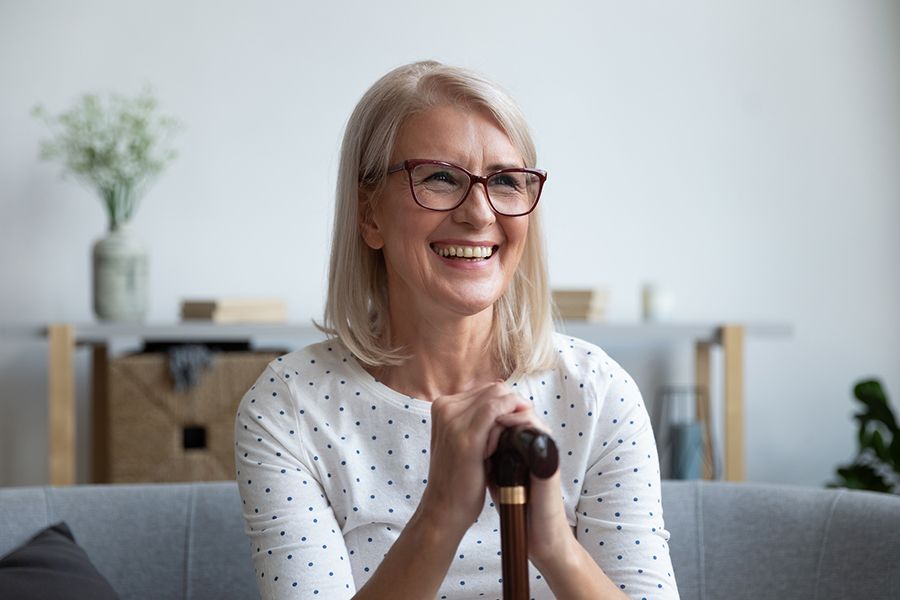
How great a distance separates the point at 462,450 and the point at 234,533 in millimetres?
833

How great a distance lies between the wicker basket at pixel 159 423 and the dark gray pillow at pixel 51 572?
4.30ft

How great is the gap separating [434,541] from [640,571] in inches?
13.3

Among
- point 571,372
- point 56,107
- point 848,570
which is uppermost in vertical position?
point 56,107

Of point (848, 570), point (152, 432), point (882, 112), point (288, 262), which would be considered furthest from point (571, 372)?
point (882, 112)

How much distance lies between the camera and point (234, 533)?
1.83 meters

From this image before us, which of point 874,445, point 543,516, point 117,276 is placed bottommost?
point 874,445

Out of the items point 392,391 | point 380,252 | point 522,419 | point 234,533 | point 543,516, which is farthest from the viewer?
point 234,533

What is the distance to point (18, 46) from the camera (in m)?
3.46

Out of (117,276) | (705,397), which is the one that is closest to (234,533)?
(117,276)

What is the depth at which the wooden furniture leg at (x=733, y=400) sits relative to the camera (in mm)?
3271

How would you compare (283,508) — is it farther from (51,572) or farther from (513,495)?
(513,495)

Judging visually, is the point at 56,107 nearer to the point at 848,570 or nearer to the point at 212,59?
the point at 212,59

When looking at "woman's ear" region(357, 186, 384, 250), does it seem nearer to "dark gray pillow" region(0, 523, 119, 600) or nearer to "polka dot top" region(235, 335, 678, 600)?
"polka dot top" region(235, 335, 678, 600)

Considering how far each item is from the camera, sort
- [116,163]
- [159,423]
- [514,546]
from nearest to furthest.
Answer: [514,546] → [159,423] → [116,163]
